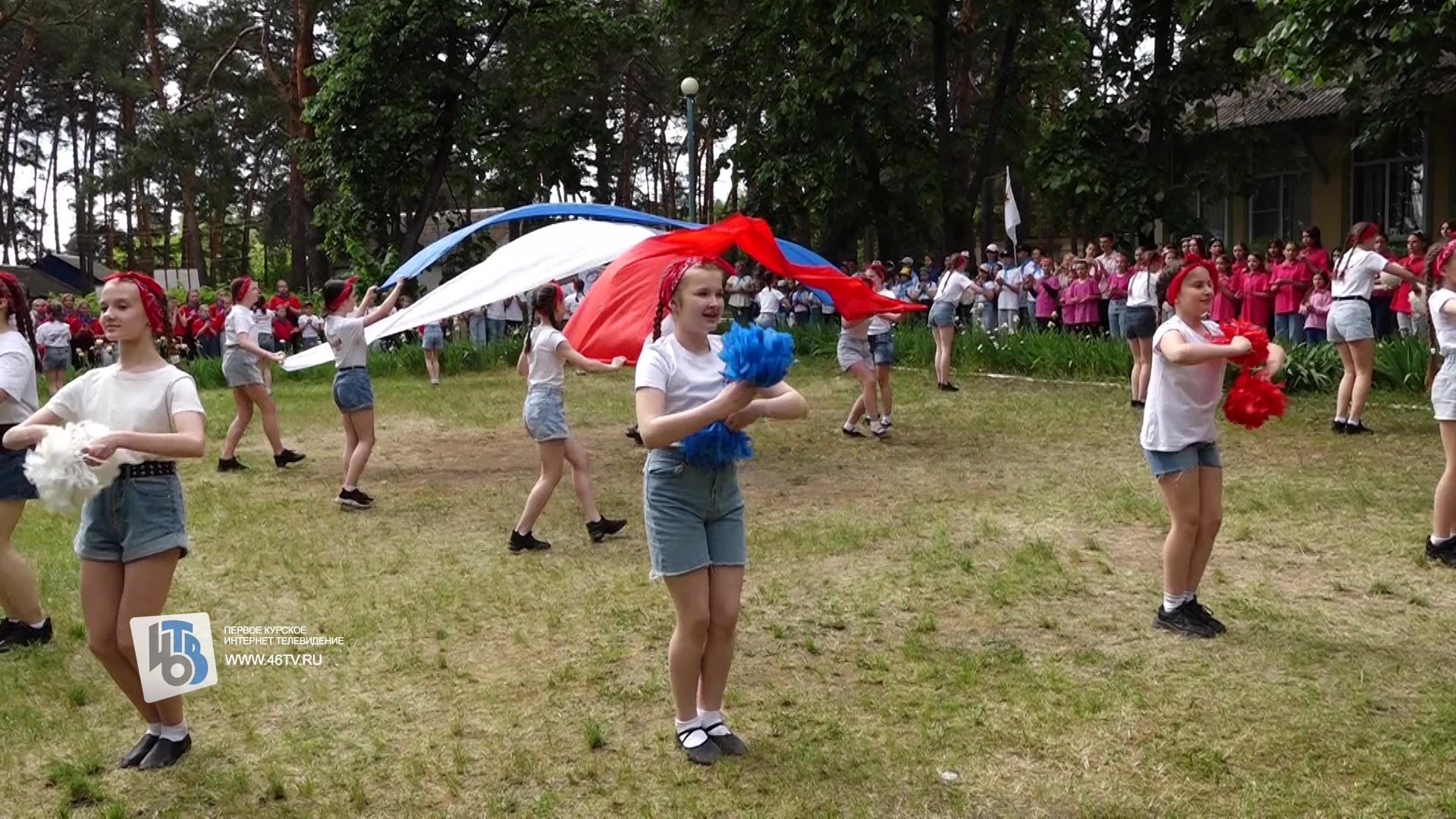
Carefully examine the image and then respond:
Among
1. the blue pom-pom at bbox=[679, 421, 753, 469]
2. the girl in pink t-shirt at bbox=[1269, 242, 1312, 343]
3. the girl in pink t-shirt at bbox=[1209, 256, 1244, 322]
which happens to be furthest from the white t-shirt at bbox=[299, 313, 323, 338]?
the blue pom-pom at bbox=[679, 421, 753, 469]

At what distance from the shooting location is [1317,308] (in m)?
15.5

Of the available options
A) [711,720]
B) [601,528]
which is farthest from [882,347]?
[711,720]

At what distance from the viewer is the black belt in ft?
15.2

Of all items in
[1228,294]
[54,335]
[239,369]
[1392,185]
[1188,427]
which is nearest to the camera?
[1188,427]

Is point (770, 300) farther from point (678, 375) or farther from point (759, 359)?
point (759, 359)

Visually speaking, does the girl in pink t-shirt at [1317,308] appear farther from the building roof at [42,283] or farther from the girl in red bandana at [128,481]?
the building roof at [42,283]

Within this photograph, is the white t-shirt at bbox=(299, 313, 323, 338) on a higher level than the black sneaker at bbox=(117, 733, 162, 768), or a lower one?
higher

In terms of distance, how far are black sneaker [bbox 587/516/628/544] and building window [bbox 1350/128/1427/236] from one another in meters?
21.5

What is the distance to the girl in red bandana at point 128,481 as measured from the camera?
461 centimetres

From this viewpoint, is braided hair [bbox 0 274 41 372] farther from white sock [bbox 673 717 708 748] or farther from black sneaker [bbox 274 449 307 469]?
black sneaker [bbox 274 449 307 469]

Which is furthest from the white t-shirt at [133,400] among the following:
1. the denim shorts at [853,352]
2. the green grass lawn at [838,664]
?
the denim shorts at [853,352]

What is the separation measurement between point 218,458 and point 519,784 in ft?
31.9

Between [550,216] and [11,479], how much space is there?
7.03m

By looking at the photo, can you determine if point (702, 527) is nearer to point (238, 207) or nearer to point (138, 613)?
point (138, 613)
